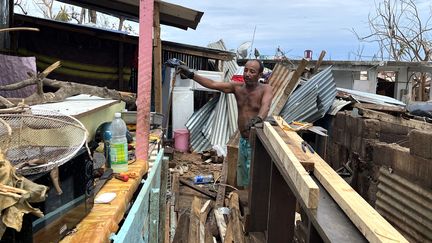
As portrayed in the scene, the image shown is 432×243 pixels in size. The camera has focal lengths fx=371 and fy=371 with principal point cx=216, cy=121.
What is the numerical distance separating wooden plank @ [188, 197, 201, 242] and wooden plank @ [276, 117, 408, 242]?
80.1 inches

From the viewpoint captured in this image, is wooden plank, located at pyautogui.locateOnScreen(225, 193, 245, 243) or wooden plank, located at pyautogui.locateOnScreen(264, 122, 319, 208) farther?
wooden plank, located at pyautogui.locateOnScreen(225, 193, 245, 243)

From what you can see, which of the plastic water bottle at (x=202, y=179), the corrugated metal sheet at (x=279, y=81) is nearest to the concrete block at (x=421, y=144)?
the plastic water bottle at (x=202, y=179)

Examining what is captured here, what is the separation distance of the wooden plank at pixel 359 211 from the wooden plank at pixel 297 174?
0.13 m

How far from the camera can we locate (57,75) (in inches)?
302

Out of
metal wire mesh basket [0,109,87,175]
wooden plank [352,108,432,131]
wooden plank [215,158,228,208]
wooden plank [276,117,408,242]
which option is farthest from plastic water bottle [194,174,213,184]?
metal wire mesh basket [0,109,87,175]

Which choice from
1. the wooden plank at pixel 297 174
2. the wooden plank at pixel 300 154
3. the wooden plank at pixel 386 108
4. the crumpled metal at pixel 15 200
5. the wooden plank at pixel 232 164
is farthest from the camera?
the wooden plank at pixel 386 108

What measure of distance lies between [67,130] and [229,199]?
3707 millimetres

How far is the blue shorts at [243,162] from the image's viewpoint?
4.98 metres

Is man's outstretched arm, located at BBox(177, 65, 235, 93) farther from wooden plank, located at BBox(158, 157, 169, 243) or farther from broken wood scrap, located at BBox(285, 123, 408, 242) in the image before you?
broken wood scrap, located at BBox(285, 123, 408, 242)

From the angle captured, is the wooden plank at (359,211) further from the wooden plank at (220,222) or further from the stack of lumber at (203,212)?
the wooden plank at (220,222)

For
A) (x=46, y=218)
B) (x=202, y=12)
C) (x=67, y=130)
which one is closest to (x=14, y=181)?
(x=46, y=218)

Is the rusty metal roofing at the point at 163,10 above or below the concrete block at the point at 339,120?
above

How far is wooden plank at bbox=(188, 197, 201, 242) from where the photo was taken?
3.81m

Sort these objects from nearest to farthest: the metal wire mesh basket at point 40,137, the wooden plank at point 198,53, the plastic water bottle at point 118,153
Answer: the metal wire mesh basket at point 40,137 → the plastic water bottle at point 118,153 → the wooden plank at point 198,53
